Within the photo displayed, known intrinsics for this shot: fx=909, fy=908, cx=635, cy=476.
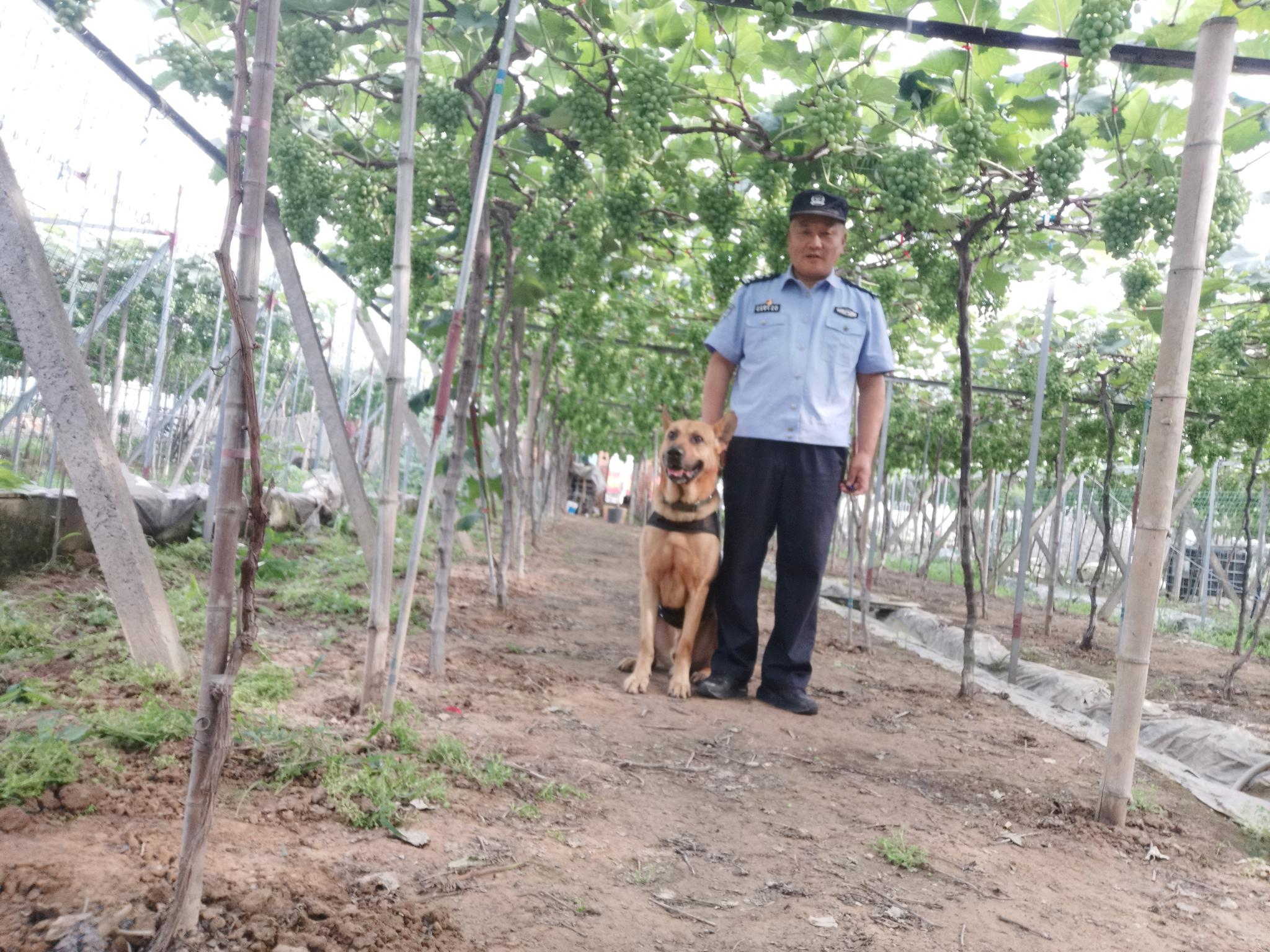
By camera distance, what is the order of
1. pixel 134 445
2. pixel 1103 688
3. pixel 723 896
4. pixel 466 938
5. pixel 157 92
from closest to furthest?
1. pixel 466 938
2. pixel 723 896
3. pixel 157 92
4. pixel 1103 688
5. pixel 134 445

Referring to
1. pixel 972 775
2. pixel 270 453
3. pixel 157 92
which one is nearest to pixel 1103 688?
pixel 972 775

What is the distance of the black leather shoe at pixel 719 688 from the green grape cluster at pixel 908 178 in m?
2.32

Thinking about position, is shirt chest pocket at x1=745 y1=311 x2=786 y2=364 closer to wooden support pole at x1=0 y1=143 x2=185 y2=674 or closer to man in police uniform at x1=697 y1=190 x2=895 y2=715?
man in police uniform at x1=697 y1=190 x2=895 y2=715

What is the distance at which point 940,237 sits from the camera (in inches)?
202

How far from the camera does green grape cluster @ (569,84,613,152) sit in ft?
13.1

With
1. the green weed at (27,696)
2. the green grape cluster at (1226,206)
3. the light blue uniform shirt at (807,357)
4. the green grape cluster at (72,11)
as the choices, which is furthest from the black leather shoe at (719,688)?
the green grape cluster at (72,11)

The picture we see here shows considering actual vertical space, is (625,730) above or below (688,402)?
below

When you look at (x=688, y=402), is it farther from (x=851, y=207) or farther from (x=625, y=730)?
(x=625, y=730)

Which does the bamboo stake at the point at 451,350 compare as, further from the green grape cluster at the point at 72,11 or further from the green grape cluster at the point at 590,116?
the green grape cluster at the point at 72,11

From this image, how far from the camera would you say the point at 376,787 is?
7.97ft

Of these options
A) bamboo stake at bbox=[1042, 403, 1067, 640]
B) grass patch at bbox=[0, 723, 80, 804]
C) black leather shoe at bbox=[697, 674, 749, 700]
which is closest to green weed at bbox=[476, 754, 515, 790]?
grass patch at bbox=[0, 723, 80, 804]

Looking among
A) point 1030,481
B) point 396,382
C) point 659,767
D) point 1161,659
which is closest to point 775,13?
point 396,382

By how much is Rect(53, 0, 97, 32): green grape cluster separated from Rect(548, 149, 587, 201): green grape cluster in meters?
2.07

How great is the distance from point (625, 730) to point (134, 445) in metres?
9.68
